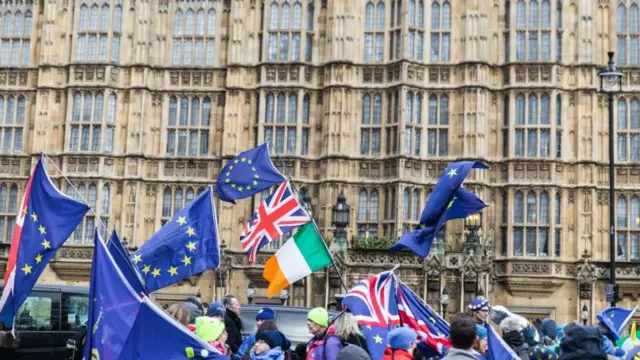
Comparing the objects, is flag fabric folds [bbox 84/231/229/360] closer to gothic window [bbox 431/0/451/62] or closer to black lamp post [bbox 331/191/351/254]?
black lamp post [bbox 331/191/351/254]

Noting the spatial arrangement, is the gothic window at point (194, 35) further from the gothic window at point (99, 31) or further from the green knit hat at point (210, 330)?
the green knit hat at point (210, 330)

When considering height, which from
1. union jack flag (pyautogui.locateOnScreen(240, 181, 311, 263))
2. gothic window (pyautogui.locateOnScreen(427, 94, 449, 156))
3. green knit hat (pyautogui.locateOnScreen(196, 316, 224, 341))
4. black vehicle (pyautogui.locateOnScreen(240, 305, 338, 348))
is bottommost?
black vehicle (pyautogui.locateOnScreen(240, 305, 338, 348))

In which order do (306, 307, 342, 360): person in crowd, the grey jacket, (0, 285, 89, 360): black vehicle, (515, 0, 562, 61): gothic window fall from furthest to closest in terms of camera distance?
1. (515, 0, 562, 61): gothic window
2. (0, 285, 89, 360): black vehicle
3. (306, 307, 342, 360): person in crowd
4. the grey jacket

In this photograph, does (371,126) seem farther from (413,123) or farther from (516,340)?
(516,340)

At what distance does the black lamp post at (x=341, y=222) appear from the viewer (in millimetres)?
33500

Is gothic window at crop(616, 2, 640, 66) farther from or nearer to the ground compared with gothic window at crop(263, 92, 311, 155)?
farther from the ground

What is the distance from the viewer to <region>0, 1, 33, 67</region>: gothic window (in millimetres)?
41531

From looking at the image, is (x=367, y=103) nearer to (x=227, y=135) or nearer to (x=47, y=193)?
(x=227, y=135)

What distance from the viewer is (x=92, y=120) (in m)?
39.9

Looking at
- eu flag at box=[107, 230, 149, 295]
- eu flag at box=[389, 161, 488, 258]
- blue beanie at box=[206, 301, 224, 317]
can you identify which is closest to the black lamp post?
eu flag at box=[389, 161, 488, 258]

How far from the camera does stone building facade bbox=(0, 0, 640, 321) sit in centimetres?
3691

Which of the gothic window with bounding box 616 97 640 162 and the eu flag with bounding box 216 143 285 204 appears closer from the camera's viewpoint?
the eu flag with bounding box 216 143 285 204

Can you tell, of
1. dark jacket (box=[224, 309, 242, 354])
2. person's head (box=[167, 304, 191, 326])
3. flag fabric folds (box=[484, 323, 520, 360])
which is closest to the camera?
flag fabric folds (box=[484, 323, 520, 360])

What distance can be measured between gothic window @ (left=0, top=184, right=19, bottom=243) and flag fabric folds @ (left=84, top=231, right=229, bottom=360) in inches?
1273
